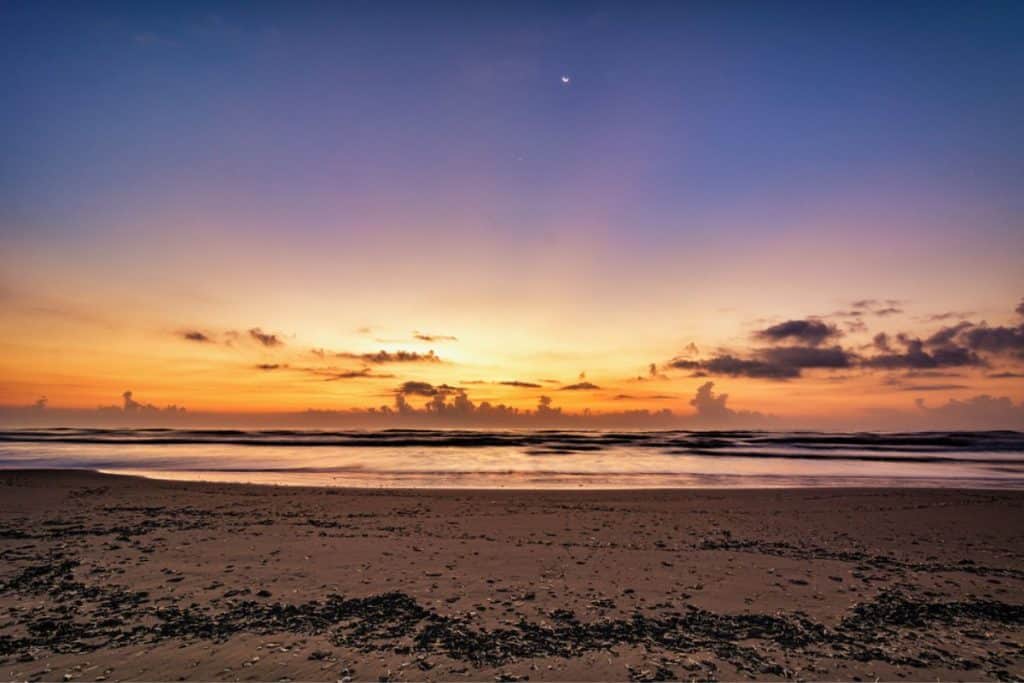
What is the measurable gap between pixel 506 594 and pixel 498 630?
172 cm

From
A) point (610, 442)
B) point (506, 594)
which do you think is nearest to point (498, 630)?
point (506, 594)

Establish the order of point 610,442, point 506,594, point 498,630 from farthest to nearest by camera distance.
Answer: point 610,442
point 506,594
point 498,630

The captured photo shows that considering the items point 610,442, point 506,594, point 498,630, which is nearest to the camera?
point 498,630

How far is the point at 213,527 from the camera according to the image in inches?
675

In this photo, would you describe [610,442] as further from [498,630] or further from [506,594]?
[498,630]

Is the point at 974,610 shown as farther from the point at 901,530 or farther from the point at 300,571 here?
the point at 300,571

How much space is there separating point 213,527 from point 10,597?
6.47 meters

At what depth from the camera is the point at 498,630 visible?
938 centimetres

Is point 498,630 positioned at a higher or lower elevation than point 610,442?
higher

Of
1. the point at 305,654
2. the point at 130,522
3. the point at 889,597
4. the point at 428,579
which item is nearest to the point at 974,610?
the point at 889,597

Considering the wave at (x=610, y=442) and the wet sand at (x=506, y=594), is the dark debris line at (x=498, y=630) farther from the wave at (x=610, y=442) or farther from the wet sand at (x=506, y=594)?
the wave at (x=610, y=442)

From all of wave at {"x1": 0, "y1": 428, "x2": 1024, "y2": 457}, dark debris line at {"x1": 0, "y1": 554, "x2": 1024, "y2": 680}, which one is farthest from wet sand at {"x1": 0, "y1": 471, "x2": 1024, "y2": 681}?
wave at {"x1": 0, "y1": 428, "x2": 1024, "y2": 457}

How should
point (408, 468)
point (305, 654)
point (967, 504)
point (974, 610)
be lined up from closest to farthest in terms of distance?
point (305, 654)
point (974, 610)
point (967, 504)
point (408, 468)

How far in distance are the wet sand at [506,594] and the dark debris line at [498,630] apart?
46mm
